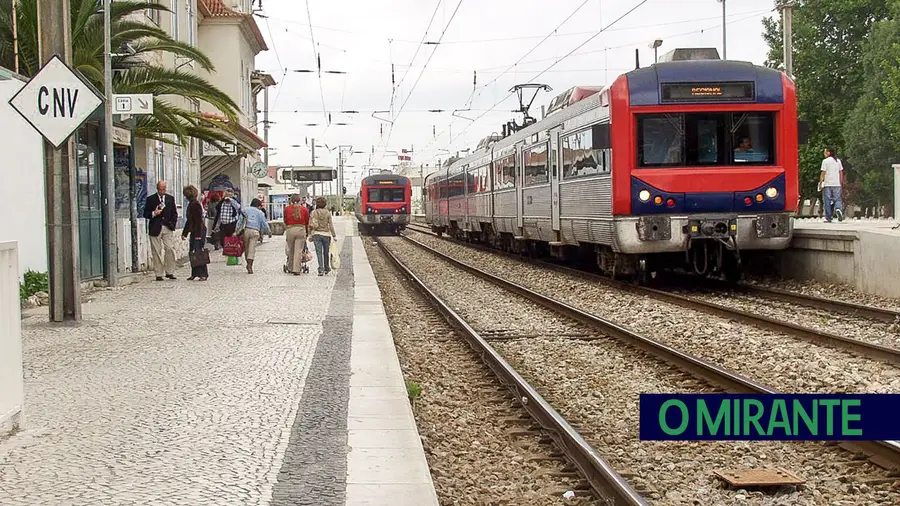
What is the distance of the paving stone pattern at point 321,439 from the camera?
5.11 metres

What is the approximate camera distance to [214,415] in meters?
7.09

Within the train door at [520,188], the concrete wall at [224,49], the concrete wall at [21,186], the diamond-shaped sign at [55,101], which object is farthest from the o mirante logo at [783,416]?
the concrete wall at [224,49]

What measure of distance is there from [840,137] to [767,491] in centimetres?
5777

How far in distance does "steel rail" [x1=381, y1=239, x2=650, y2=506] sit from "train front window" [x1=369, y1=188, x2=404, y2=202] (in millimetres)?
40337

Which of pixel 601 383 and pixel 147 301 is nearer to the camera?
pixel 601 383

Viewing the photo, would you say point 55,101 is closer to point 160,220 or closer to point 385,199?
point 160,220

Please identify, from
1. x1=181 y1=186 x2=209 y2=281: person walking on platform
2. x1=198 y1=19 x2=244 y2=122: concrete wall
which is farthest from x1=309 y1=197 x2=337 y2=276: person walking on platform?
x1=198 y1=19 x2=244 y2=122: concrete wall

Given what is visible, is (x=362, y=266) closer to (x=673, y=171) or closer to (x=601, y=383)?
(x=673, y=171)

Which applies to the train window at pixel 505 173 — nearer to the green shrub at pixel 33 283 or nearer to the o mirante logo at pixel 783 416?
the green shrub at pixel 33 283

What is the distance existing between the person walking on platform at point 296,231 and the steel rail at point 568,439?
11.1 metres

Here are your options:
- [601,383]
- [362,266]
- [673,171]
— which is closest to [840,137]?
[362,266]

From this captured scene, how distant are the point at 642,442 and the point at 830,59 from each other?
58.0m

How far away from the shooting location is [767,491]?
569cm

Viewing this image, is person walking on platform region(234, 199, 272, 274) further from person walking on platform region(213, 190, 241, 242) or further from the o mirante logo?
the o mirante logo
